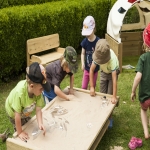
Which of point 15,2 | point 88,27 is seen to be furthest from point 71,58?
point 15,2

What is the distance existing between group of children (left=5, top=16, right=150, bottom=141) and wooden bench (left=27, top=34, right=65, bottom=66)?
5.53 feet

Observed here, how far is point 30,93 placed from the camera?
2875mm

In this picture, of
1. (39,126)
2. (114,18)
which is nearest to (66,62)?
(39,126)

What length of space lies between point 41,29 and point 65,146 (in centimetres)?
398

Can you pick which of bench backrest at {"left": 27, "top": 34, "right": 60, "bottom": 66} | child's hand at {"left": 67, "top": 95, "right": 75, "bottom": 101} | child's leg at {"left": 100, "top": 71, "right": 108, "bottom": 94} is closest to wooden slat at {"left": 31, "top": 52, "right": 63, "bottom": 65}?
bench backrest at {"left": 27, "top": 34, "right": 60, "bottom": 66}

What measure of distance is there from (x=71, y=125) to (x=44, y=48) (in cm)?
342

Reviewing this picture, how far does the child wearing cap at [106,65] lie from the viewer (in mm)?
3492

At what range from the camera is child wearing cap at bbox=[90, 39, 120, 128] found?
3.49m

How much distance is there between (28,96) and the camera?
288 centimetres

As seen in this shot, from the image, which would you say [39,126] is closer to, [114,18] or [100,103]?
[100,103]

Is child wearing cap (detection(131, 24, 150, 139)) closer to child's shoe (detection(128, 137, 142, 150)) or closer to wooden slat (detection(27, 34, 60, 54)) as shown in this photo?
child's shoe (detection(128, 137, 142, 150))

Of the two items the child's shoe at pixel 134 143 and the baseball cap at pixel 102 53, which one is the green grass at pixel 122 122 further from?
the baseball cap at pixel 102 53

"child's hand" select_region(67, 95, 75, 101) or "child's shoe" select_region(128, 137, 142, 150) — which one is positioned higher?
"child's hand" select_region(67, 95, 75, 101)

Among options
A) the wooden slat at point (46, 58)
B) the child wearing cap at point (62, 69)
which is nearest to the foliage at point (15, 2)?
the wooden slat at point (46, 58)
